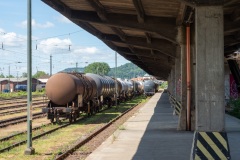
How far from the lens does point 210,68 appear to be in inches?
376

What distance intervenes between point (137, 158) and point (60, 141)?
5.85 m

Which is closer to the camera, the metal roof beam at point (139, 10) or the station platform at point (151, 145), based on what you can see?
the station platform at point (151, 145)

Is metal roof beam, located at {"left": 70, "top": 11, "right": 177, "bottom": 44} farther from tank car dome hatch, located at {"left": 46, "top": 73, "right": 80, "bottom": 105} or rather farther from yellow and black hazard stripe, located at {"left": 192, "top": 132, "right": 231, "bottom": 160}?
yellow and black hazard stripe, located at {"left": 192, "top": 132, "right": 231, "bottom": 160}

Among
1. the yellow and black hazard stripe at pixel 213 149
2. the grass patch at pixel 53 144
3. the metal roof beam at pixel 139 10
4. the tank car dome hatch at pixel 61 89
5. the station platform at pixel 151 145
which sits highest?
the metal roof beam at pixel 139 10

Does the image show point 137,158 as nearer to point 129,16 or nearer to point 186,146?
point 186,146

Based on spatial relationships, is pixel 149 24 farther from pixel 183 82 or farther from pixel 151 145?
pixel 151 145

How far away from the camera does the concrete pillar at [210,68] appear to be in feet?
30.9

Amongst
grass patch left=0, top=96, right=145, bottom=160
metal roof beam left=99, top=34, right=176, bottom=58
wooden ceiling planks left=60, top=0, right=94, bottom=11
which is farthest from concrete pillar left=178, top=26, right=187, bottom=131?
metal roof beam left=99, top=34, right=176, bottom=58

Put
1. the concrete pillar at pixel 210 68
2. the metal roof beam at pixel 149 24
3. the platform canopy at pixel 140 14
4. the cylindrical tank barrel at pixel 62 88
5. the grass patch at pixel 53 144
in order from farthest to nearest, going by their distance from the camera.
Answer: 1. the cylindrical tank barrel at pixel 62 88
2. the metal roof beam at pixel 149 24
3. the platform canopy at pixel 140 14
4. the grass patch at pixel 53 144
5. the concrete pillar at pixel 210 68

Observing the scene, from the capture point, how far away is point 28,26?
12.7 meters

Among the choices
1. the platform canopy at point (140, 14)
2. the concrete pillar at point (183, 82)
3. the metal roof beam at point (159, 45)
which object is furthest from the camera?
the metal roof beam at point (159, 45)

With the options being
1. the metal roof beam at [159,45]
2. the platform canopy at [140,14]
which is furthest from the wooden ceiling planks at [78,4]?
the metal roof beam at [159,45]

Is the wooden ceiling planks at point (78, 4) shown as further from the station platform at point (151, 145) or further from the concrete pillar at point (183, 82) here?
the station platform at point (151, 145)

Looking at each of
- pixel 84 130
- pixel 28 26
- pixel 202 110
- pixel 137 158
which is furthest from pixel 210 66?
pixel 84 130
